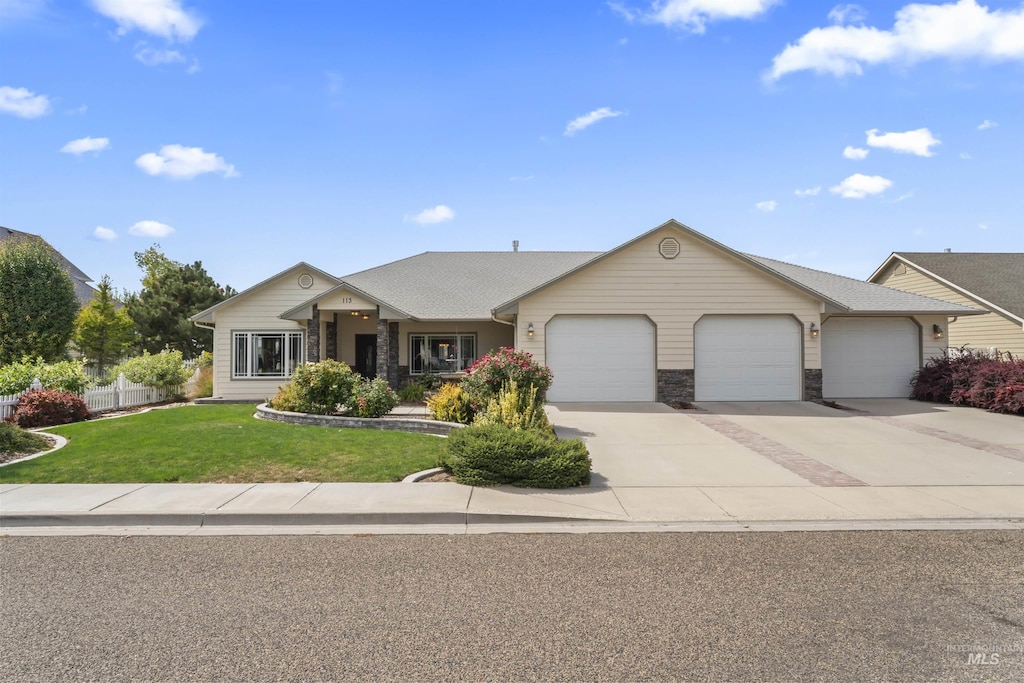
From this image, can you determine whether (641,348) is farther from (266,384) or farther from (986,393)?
(266,384)

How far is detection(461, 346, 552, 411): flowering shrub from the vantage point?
40.9ft

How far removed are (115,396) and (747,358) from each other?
1985 centimetres

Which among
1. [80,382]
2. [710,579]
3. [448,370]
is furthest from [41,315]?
[710,579]

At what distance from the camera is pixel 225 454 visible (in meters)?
9.88

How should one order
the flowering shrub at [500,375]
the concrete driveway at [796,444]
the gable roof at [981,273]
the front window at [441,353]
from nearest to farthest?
1. the concrete driveway at [796,444]
2. the flowering shrub at [500,375]
3. the front window at [441,353]
4. the gable roof at [981,273]

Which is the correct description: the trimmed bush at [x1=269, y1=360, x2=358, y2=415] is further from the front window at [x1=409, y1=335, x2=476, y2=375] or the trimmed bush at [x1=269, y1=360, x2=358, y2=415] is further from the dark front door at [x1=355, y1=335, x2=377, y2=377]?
the dark front door at [x1=355, y1=335, x2=377, y2=377]

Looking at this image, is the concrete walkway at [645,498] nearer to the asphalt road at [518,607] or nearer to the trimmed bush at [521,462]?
the trimmed bush at [521,462]

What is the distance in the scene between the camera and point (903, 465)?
969cm

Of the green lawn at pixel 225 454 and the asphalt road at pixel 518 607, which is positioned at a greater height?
the green lawn at pixel 225 454

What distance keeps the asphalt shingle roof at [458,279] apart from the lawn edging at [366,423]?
20.9 feet

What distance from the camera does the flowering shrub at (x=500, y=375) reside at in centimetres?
1248

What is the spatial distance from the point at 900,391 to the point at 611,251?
35.9 feet

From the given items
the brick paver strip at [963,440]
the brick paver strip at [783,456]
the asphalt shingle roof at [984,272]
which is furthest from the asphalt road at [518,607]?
the asphalt shingle roof at [984,272]

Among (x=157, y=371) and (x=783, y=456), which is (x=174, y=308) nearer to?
(x=157, y=371)
